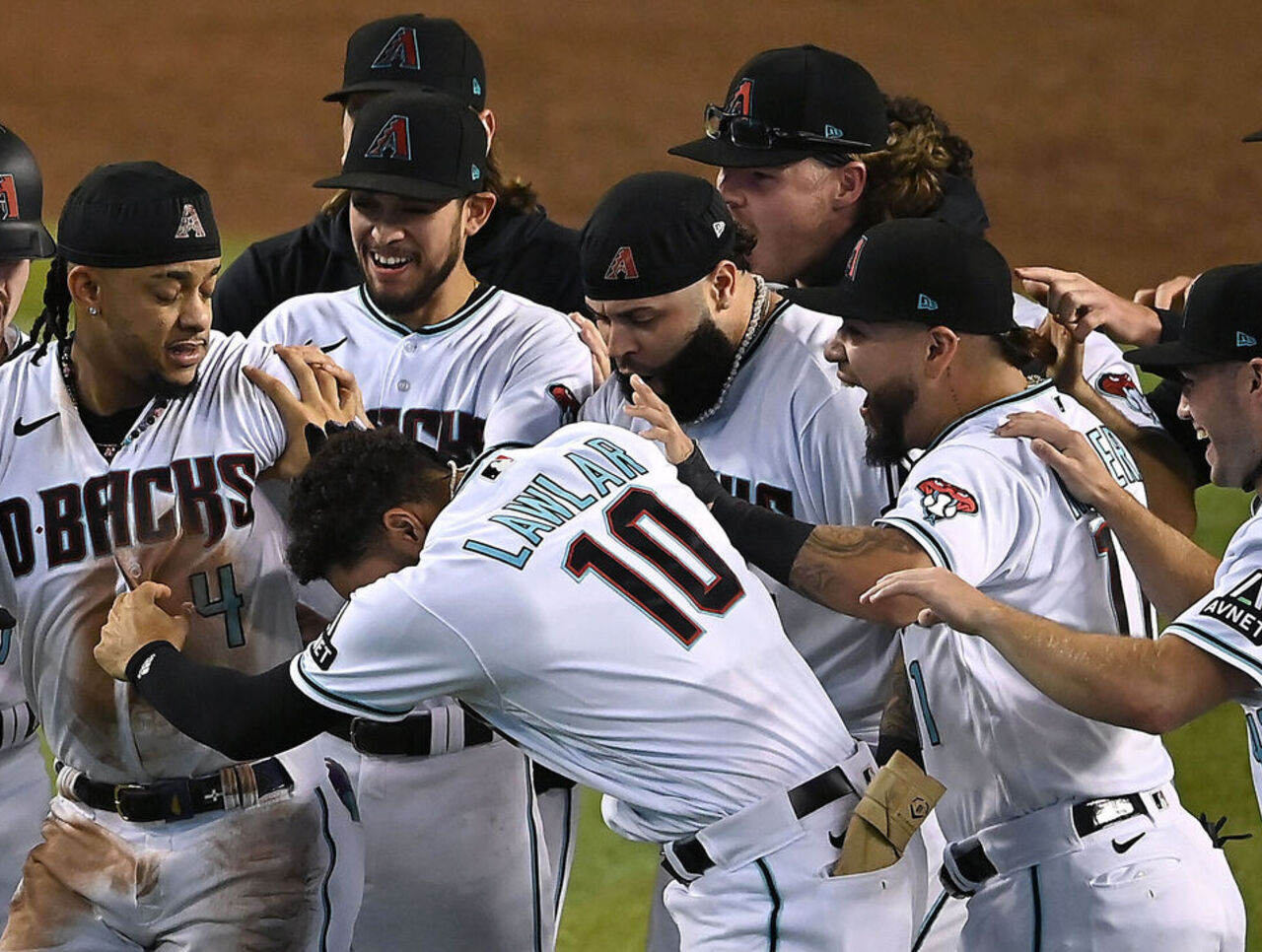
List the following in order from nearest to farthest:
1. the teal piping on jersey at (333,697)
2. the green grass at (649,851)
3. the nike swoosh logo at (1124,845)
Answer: the teal piping on jersey at (333,697), the nike swoosh logo at (1124,845), the green grass at (649,851)

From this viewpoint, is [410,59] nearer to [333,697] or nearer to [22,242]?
Result: [22,242]

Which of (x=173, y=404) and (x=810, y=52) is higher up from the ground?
(x=810, y=52)

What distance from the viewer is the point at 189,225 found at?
159 inches

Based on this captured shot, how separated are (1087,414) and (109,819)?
7.09 ft

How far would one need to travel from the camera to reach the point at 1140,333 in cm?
463

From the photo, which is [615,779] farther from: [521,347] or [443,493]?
[521,347]

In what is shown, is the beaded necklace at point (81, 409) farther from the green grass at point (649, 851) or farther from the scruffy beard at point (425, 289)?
the green grass at point (649, 851)

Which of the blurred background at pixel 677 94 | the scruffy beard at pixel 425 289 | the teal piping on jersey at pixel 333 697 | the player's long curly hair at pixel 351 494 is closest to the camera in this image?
the teal piping on jersey at pixel 333 697

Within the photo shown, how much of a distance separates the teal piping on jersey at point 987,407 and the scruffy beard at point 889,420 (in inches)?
2.9

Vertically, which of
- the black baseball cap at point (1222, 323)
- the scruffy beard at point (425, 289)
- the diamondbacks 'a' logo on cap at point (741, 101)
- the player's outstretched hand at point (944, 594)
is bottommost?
the player's outstretched hand at point (944, 594)

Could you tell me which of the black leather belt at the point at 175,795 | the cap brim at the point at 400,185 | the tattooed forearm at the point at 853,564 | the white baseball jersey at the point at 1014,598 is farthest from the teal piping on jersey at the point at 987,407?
the black leather belt at the point at 175,795

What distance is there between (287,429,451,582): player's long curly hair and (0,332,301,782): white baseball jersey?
0.47 metres

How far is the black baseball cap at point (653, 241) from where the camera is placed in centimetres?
432

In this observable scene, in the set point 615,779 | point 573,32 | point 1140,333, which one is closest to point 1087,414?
point 1140,333
